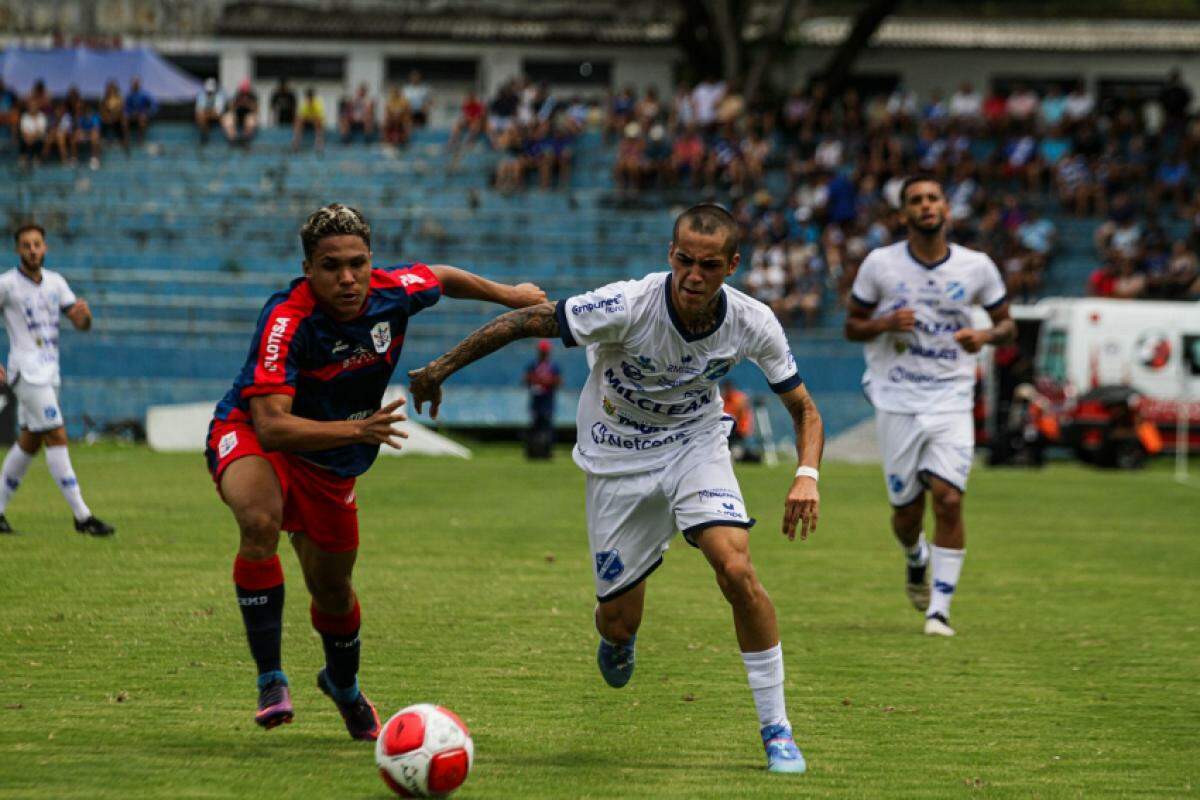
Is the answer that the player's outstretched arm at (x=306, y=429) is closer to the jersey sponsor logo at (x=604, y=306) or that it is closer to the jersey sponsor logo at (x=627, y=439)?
the jersey sponsor logo at (x=604, y=306)

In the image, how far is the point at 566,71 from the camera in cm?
4881

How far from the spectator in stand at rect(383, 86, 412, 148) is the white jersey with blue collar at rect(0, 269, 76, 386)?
2579 centimetres

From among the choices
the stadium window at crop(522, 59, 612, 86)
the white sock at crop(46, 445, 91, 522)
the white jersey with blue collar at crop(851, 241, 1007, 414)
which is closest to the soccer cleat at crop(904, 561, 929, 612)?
the white jersey with blue collar at crop(851, 241, 1007, 414)

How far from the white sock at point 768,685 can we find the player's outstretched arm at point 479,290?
1899 mm

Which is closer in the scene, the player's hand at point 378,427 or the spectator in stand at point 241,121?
the player's hand at point 378,427

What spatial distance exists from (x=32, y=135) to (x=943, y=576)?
32.2 metres

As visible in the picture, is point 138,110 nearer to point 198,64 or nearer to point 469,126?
point 469,126

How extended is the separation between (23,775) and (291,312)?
1.99 metres

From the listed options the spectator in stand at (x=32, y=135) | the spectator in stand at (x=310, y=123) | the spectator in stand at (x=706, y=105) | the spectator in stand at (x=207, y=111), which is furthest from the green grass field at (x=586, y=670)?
the spectator in stand at (x=207, y=111)

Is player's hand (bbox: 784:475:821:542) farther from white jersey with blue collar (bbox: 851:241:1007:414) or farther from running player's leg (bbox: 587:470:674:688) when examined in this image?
white jersey with blue collar (bbox: 851:241:1007:414)

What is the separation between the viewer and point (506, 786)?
20.5ft

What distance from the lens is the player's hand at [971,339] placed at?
36.0 ft

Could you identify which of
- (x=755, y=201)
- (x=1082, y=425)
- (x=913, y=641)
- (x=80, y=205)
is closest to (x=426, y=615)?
(x=913, y=641)

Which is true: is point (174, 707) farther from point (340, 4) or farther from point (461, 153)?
point (340, 4)
